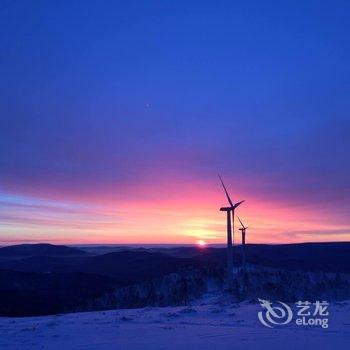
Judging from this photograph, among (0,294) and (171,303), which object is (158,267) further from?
(171,303)

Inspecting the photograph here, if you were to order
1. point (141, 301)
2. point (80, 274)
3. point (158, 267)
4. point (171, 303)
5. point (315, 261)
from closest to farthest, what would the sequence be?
point (171, 303) → point (141, 301) → point (80, 274) → point (158, 267) → point (315, 261)

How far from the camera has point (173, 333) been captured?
765 inches

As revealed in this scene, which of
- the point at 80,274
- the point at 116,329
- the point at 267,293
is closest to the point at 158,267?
the point at 80,274

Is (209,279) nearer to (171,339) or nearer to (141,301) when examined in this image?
(141,301)

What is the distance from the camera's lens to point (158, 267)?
178125 mm

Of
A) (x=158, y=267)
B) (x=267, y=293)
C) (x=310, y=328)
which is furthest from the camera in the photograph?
(x=158, y=267)

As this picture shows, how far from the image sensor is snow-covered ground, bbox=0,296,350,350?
1698 centimetres

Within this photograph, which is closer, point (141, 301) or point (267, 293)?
point (267, 293)

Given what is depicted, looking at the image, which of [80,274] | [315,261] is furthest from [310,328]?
[315,261]

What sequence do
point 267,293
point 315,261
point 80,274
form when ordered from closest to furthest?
point 267,293, point 80,274, point 315,261

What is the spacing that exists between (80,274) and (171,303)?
90.5m

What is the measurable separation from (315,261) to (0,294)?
128 meters

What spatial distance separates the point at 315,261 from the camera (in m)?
194

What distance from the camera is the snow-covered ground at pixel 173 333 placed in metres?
17.0
